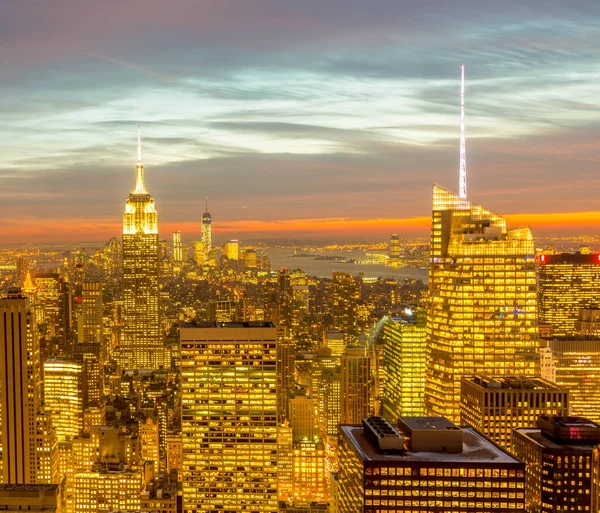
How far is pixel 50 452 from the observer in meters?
63.2

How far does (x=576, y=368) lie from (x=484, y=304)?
14.2 meters

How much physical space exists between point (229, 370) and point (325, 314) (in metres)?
47.5

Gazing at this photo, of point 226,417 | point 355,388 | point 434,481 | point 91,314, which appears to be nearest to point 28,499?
point 226,417

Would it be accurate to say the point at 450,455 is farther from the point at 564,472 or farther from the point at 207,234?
the point at 207,234

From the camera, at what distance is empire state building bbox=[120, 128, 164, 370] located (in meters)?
116

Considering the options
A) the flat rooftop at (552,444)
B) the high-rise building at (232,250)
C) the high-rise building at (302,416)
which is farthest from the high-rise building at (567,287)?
the flat rooftop at (552,444)

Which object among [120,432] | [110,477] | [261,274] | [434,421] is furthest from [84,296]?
[434,421]

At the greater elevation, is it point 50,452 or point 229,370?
point 229,370

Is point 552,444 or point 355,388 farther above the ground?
point 552,444

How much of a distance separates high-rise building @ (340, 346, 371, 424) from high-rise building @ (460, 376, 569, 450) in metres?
29.5

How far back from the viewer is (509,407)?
48.4 m

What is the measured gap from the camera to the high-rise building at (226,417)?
52.4m

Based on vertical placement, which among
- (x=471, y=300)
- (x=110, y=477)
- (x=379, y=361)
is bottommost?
(x=110, y=477)

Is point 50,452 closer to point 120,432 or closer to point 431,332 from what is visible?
point 120,432
